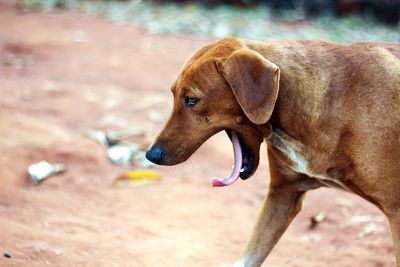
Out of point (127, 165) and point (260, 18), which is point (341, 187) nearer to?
point (127, 165)

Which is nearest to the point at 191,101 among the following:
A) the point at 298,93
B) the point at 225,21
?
the point at 298,93

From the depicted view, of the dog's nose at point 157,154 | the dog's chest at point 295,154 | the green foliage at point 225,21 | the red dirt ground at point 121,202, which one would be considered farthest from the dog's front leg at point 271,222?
the green foliage at point 225,21

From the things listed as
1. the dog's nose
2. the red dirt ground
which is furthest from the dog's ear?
the red dirt ground

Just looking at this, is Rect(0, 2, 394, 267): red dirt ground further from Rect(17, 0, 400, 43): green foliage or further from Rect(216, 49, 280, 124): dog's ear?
Rect(17, 0, 400, 43): green foliage

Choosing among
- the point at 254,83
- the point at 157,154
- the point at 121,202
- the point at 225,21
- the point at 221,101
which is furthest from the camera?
the point at 225,21

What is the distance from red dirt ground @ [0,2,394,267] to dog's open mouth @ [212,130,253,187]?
0.97 meters

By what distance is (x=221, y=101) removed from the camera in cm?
454

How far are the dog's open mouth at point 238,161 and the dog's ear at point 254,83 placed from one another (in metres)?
0.29

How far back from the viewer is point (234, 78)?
4.43 metres

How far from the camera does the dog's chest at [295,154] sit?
4711 mm

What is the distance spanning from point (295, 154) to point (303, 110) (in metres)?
0.29

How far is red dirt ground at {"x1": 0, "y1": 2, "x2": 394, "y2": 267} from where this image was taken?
18.2 ft

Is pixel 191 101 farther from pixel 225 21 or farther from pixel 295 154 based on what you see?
pixel 225 21

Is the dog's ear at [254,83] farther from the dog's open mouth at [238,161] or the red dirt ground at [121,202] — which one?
the red dirt ground at [121,202]
